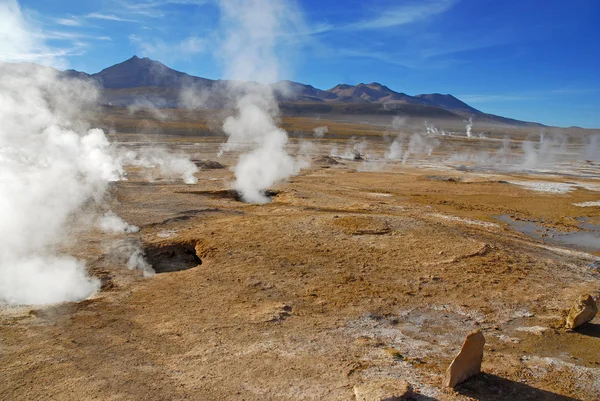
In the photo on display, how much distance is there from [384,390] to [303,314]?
2739mm

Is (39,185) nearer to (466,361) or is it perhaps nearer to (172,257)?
(172,257)

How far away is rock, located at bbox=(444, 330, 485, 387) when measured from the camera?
6129 mm

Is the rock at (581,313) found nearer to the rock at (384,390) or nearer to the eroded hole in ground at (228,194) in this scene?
the rock at (384,390)

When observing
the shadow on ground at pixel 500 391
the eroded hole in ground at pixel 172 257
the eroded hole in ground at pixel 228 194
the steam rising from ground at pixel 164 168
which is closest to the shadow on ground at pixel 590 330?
the shadow on ground at pixel 500 391

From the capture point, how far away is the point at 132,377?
20.3 ft

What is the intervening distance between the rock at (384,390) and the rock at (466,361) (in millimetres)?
644

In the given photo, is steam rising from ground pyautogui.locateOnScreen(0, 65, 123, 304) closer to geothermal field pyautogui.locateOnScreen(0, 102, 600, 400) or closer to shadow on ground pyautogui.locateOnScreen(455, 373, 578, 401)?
geothermal field pyautogui.locateOnScreen(0, 102, 600, 400)

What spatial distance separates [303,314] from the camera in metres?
8.36

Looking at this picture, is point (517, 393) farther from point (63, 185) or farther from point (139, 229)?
point (63, 185)

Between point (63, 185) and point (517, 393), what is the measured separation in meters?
17.7

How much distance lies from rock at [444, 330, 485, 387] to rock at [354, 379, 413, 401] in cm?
64

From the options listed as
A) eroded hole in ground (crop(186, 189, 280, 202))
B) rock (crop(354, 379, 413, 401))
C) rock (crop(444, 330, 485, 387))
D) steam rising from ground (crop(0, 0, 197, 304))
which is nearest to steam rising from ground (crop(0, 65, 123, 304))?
steam rising from ground (crop(0, 0, 197, 304))

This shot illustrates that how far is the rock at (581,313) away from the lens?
8.00 m

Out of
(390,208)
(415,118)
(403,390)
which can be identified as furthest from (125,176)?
(415,118)
